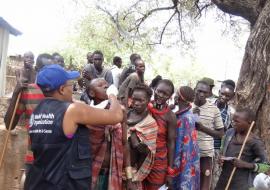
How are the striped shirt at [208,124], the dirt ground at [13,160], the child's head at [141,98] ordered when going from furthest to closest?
the dirt ground at [13,160] < the striped shirt at [208,124] < the child's head at [141,98]

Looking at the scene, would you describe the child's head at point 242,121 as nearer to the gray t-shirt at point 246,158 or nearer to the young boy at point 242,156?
the young boy at point 242,156

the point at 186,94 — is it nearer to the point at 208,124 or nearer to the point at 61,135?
the point at 208,124

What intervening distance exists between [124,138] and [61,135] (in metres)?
1.14

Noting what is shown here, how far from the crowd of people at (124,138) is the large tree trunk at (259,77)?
2.77 ft

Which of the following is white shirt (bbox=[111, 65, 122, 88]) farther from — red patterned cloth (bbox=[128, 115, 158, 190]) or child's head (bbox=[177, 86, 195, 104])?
red patterned cloth (bbox=[128, 115, 158, 190])

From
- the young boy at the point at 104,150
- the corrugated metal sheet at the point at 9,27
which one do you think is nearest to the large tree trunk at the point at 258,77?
the young boy at the point at 104,150

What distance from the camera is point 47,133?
287cm

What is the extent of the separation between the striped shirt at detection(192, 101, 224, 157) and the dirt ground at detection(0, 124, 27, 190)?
Result: 2202mm

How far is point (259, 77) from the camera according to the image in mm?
5883

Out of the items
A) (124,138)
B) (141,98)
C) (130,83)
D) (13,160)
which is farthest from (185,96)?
(13,160)

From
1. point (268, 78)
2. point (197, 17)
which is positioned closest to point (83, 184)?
point (268, 78)

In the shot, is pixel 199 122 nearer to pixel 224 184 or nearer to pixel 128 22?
pixel 224 184

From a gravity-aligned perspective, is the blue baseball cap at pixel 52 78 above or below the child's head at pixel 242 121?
above

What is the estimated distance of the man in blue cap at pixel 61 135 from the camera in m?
2.85
